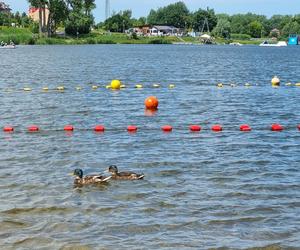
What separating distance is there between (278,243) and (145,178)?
20.5 ft

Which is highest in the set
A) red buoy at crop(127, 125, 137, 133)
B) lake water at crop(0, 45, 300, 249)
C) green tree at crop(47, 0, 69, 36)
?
green tree at crop(47, 0, 69, 36)

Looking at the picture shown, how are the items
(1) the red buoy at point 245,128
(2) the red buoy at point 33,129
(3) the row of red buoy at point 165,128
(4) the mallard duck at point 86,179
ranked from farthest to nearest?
(1) the red buoy at point 245,128
(3) the row of red buoy at point 165,128
(2) the red buoy at point 33,129
(4) the mallard duck at point 86,179

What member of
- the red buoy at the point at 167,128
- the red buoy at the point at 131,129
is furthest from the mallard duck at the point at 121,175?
the red buoy at the point at 167,128

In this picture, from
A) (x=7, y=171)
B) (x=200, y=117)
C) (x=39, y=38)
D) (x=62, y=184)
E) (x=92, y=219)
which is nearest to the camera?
(x=92, y=219)

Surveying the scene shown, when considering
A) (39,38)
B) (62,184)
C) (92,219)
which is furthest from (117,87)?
(39,38)

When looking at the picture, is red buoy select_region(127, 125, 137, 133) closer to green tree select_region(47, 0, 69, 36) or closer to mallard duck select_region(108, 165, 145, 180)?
mallard duck select_region(108, 165, 145, 180)

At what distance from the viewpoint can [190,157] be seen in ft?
71.1

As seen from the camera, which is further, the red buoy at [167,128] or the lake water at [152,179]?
the red buoy at [167,128]

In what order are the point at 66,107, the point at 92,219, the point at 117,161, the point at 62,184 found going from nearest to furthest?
the point at 92,219 → the point at 62,184 → the point at 117,161 → the point at 66,107

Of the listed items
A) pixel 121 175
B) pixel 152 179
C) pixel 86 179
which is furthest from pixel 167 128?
pixel 86 179

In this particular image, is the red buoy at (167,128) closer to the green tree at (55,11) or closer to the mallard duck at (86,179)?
the mallard duck at (86,179)

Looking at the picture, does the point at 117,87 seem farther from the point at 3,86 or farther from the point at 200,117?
the point at 200,117

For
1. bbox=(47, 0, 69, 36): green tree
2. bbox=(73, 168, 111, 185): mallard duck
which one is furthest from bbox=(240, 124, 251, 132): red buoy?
bbox=(47, 0, 69, 36): green tree

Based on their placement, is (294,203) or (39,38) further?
(39,38)
